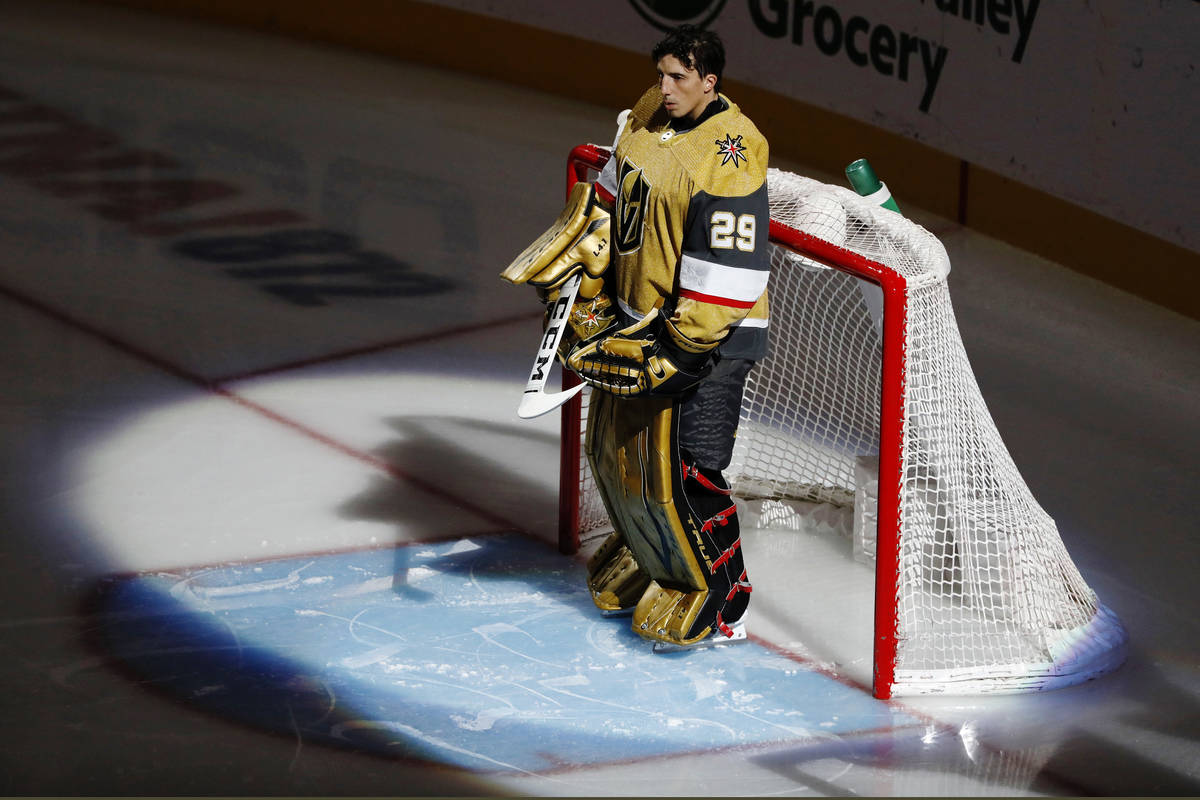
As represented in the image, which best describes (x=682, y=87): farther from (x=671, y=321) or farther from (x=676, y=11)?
(x=676, y=11)

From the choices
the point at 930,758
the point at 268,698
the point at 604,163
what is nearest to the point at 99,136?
the point at 604,163

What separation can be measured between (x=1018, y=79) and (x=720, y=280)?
3.74 meters

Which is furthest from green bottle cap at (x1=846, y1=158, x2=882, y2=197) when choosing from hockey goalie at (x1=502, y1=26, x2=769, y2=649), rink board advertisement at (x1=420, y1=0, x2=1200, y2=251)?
rink board advertisement at (x1=420, y1=0, x2=1200, y2=251)

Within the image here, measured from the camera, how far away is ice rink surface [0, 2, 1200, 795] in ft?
12.8

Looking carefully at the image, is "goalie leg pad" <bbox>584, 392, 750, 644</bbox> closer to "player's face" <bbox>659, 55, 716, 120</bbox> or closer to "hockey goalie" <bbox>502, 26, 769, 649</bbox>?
"hockey goalie" <bbox>502, 26, 769, 649</bbox>

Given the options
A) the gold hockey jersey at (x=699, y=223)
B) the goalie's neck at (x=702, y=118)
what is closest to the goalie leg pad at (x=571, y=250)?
the gold hockey jersey at (x=699, y=223)

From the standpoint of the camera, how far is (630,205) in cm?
403

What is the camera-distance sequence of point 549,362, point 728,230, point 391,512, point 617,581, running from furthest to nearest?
point 391,512 → point 617,581 → point 549,362 → point 728,230

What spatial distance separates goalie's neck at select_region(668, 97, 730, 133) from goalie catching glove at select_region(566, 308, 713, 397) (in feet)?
1.34

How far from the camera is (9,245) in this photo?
7.09 meters

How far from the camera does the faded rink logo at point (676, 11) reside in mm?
8469

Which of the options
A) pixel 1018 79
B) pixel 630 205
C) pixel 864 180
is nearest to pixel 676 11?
pixel 1018 79

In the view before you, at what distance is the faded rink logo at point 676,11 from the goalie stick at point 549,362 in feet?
14.8

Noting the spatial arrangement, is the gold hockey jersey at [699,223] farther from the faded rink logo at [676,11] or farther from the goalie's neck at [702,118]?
the faded rink logo at [676,11]
